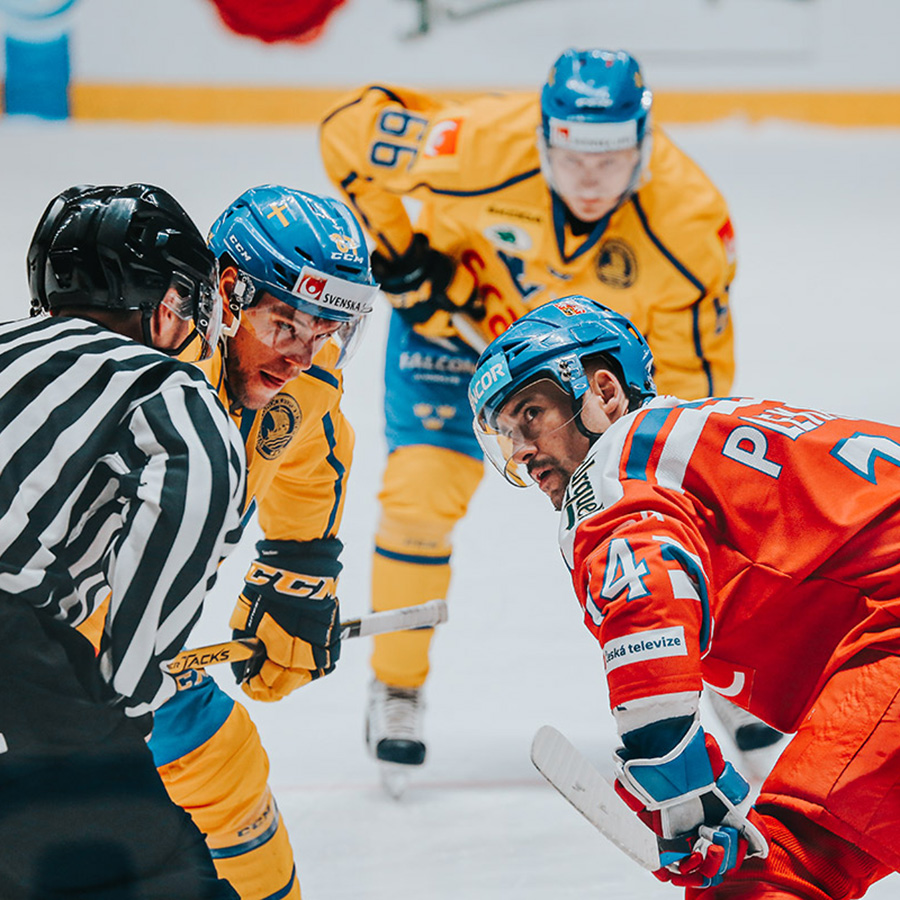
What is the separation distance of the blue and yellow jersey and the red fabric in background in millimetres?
5468

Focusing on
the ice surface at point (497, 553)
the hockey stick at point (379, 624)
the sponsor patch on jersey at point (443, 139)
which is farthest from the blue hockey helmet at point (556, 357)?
the sponsor patch on jersey at point (443, 139)

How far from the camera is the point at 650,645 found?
1470 millimetres

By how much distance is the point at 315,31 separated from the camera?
24.8 ft

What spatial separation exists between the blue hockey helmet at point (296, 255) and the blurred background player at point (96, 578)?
69 cm

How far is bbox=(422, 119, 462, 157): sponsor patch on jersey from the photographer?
344cm

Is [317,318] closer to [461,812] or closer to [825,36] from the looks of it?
[461,812]

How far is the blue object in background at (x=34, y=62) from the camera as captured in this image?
23.7ft

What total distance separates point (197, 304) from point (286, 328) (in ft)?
1.73

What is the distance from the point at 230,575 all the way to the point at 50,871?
7.82ft

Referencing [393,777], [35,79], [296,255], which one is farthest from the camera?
[35,79]

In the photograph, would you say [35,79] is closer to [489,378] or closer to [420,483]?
[420,483]

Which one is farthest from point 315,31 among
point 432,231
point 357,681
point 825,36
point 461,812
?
point 461,812

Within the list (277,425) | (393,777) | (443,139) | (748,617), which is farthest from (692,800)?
(443,139)

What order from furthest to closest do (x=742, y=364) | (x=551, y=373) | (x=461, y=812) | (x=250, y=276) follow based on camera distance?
(x=742, y=364) → (x=461, y=812) → (x=250, y=276) → (x=551, y=373)
